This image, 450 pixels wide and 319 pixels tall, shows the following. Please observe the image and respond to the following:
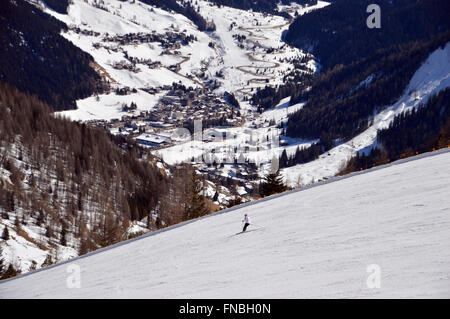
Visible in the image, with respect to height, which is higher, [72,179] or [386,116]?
[386,116]

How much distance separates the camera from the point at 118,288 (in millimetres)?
11766

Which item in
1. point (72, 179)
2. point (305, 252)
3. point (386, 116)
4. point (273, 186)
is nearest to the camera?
point (305, 252)

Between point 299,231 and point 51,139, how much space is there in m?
104

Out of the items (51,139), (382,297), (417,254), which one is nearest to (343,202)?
(417,254)

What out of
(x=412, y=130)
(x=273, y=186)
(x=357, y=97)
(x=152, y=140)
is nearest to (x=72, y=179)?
(x=152, y=140)

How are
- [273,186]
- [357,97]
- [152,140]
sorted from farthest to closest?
[357,97] < [152,140] < [273,186]

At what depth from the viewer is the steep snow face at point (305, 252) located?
8.03 metres

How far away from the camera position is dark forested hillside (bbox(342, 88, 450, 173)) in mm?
106875

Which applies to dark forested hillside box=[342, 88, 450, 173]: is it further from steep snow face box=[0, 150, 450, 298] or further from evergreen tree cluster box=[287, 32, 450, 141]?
steep snow face box=[0, 150, 450, 298]

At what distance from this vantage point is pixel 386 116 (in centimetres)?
13350

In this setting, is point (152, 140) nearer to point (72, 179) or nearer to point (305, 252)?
point (72, 179)

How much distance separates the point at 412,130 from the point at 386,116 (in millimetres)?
21579

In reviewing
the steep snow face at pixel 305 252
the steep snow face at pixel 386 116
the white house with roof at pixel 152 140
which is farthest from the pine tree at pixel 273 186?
the white house with roof at pixel 152 140
